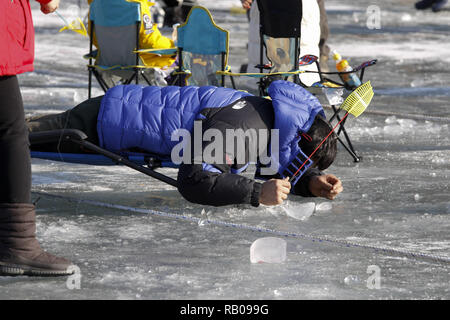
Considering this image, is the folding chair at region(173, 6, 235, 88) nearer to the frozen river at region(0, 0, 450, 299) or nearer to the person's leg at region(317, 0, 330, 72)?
the frozen river at region(0, 0, 450, 299)

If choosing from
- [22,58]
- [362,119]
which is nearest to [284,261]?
[22,58]

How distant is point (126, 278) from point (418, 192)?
2.34 m

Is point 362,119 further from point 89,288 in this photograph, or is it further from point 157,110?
point 89,288

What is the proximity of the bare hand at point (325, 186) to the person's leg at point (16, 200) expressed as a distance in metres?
1.55

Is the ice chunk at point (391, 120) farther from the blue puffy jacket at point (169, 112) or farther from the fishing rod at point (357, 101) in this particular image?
the blue puffy jacket at point (169, 112)

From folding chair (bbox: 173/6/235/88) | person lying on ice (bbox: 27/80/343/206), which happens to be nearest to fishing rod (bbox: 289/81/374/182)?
person lying on ice (bbox: 27/80/343/206)

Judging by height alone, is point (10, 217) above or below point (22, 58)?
below

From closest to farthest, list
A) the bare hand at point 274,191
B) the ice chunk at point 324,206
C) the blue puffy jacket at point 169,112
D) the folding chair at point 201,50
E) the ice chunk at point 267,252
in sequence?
the ice chunk at point 267,252 < the bare hand at point 274,191 < the blue puffy jacket at point 169,112 < the ice chunk at point 324,206 < the folding chair at point 201,50

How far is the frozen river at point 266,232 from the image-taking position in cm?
380

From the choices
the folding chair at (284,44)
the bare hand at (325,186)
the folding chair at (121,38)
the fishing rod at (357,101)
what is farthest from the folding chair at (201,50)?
the bare hand at (325,186)

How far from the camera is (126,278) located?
12.8 ft

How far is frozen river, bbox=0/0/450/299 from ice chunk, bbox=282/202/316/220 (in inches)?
0.8

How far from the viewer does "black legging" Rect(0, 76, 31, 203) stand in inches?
148

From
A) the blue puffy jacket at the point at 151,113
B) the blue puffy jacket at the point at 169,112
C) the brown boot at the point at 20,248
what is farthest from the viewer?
the blue puffy jacket at the point at 151,113
